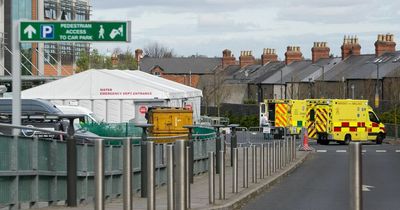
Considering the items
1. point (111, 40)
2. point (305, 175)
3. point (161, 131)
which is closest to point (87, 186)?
point (111, 40)

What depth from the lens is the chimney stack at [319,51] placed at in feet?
340

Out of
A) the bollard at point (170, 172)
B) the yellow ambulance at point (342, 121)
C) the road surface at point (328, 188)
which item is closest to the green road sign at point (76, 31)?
the road surface at point (328, 188)

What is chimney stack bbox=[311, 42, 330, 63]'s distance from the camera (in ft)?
340

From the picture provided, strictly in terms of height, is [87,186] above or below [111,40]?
below

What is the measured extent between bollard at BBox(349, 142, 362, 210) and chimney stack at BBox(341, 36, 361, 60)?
92.5 metres

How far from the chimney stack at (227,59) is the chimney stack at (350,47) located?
3455cm

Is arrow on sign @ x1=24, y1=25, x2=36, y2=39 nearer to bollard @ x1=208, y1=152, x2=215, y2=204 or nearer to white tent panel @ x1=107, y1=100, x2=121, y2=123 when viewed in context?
bollard @ x1=208, y1=152, x2=215, y2=204

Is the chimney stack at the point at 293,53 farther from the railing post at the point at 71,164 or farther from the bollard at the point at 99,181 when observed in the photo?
the bollard at the point at 99,181

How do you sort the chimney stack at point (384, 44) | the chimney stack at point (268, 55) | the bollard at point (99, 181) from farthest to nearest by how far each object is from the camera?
the chimney stack at point (268, 55) → the chimney stack at point (384, 44) → the bollard at point (99, 181)

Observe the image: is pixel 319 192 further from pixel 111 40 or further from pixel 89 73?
pixel 89 73

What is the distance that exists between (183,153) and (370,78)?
7586 centimetres

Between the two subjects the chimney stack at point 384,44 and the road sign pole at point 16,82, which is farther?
the chimney stack at point 384,44

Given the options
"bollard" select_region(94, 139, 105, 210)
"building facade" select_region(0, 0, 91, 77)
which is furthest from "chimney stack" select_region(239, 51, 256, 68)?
"bollard" select_region(94, 139, 105, 210)

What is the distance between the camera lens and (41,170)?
14.0 m
